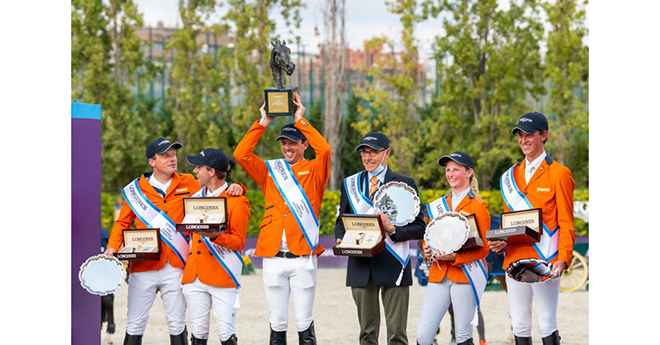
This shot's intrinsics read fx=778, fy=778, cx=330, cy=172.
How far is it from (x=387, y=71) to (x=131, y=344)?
19.2 meters

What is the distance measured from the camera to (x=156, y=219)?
6.72 meters

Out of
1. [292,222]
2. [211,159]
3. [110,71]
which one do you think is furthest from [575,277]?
[110,71]

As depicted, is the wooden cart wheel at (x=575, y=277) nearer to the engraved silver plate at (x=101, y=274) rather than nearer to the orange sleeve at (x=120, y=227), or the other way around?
the orange sleeve at (x=120, y=227)

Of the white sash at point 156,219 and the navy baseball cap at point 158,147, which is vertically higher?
the navy baseball cap at point 158,147

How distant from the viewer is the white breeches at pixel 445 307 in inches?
238

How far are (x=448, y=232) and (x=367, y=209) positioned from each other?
0.79 metres

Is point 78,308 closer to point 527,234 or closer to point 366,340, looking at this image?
point 366,340

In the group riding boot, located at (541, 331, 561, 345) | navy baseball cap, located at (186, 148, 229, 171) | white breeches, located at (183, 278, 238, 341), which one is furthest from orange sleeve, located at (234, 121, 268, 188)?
riding boot, located at (541, 331, 561, 345)

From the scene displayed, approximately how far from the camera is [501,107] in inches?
805

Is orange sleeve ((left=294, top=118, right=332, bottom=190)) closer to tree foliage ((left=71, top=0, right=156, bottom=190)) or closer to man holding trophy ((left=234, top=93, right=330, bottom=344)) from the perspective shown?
man holding trophy ((left=234, top=93, right=330, bottom=344))

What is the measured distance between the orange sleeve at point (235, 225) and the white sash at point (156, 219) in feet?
1.64

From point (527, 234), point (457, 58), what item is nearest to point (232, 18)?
point (457, 58)

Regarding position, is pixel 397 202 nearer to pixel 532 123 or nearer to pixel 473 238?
pixel 473 238

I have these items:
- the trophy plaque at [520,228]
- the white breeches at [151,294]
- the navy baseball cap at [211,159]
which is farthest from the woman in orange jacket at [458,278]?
the white breeches at [151,294]
